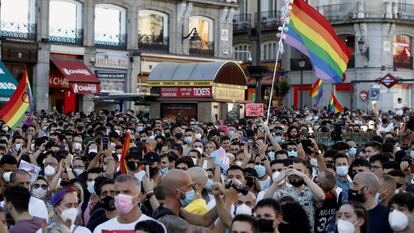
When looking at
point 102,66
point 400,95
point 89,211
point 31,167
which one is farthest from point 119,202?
point 400,95

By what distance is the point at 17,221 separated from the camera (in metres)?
7.18

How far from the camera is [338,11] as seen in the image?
52062mm

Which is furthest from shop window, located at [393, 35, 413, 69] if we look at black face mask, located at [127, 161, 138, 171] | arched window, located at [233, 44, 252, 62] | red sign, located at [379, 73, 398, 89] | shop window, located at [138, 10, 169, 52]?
black face mask, located at [127, 161, 138, 171]

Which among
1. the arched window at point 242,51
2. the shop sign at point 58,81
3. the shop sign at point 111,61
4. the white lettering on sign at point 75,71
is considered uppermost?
the arched window at point 242,51

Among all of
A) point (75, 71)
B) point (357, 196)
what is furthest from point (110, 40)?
point (357, 196)

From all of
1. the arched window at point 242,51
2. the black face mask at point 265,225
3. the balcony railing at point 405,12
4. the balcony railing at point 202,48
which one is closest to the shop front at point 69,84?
the balcony railing at point 202,48

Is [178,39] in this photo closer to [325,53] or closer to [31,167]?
[325,53]

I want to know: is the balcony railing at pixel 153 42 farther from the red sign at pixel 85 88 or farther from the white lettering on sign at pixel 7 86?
the white lettering on sign at pixel 7 86

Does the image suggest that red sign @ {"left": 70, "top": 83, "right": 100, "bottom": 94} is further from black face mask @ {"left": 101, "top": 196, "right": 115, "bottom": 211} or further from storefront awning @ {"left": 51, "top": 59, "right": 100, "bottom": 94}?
black face mask @ {"left": 101, "top": 196, "right": 115, "bottom": 211}

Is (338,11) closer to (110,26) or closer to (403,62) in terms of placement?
(403,62)

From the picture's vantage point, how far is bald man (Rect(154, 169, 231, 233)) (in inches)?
269

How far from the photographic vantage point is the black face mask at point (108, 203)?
7.69 meters

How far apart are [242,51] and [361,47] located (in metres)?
9.33

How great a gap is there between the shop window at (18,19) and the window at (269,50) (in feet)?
74.3
